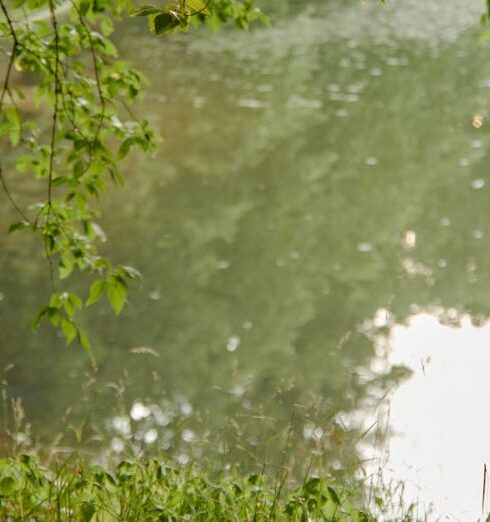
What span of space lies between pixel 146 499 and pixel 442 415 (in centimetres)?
380

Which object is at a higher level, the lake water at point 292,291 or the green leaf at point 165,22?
the green leaf at point 165,22

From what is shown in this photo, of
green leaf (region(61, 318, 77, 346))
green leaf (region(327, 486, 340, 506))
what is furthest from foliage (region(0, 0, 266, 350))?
green leaf (region(327, 486, 340, 506))

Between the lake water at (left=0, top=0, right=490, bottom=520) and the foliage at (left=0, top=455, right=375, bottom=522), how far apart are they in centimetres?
21

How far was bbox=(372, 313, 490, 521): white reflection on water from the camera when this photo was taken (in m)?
5.46

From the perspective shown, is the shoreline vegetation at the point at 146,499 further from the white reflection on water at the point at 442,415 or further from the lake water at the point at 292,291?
the white reflection on water at the point at 442,415

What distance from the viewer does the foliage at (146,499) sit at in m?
2.79

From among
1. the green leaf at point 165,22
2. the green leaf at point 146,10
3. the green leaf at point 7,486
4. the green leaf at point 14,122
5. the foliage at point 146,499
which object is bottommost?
the foliage at point 146,499

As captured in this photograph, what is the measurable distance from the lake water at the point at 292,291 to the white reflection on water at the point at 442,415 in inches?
0.6

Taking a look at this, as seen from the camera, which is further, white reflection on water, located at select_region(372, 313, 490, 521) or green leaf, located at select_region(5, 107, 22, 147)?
A: white reflection on water, located at select_region(372, 313, 490, 521)

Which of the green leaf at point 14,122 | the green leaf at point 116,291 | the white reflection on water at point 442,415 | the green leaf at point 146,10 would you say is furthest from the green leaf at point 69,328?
the white reflection on water at point 442,415

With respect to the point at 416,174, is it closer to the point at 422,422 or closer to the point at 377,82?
the point at 377,82

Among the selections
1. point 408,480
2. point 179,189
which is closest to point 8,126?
point 408,480

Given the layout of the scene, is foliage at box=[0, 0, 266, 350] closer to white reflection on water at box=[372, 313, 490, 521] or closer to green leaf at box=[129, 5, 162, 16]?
green leaf at box=[129, 5, 162, 16]

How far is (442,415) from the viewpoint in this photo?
21.2 feet
